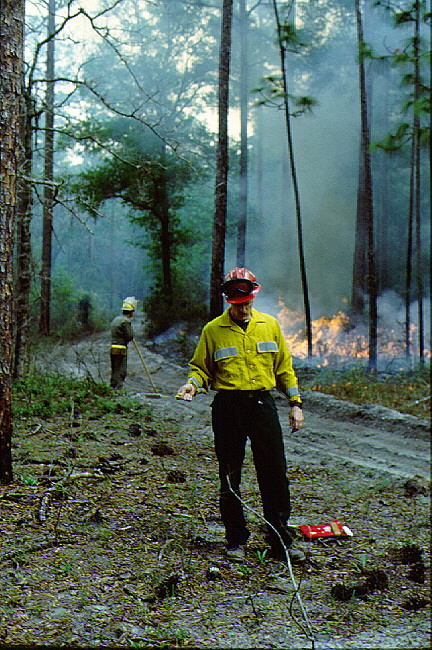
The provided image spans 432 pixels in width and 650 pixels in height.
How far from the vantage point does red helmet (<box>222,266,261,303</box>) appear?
Result: 3.74 metres

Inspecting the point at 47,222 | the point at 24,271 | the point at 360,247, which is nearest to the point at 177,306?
the point at 24,271

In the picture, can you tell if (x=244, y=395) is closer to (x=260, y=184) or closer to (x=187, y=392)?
(x=187, y=392)

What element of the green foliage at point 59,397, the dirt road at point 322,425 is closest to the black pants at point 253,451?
the dirt road at point 322,425

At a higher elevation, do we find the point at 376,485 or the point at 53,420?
the point at 53,420

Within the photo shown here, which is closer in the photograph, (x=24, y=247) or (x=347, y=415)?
(x=24, y=247)

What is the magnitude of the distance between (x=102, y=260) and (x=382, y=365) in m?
8.21

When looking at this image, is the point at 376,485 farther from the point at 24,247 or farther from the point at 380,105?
the point at 380,105

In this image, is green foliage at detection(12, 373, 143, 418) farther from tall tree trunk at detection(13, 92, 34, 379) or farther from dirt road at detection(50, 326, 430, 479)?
tall tree trunk at detection(13, 92, 34, 379)

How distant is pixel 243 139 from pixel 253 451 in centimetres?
953

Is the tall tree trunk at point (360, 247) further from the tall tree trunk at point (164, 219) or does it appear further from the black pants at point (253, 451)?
the black pants at point (253, 451)

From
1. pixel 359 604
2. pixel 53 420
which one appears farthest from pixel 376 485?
pixel 53 420

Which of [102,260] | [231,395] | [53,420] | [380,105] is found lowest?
[53,420]

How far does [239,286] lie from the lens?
3.78 m

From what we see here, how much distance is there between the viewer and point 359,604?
385 cm
